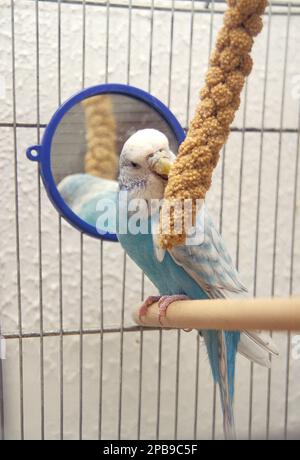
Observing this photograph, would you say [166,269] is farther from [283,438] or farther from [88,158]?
[283,438]

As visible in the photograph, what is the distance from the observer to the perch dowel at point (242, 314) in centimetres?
45

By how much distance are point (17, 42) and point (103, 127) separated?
24 centimetres

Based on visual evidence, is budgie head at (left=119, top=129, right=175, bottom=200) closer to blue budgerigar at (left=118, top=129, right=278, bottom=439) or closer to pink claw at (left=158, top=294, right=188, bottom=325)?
blue budgerigar at (left=118, top=129, right=278, bottom=439)

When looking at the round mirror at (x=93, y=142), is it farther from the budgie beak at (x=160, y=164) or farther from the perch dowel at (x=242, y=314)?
the perch dowel at (x=242, y=314)

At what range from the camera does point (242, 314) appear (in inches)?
19.2

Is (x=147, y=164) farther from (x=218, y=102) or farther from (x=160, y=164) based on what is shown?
(x=218, y=102)

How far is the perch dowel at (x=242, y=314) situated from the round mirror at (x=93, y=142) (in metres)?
0.33

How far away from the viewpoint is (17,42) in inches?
38.9

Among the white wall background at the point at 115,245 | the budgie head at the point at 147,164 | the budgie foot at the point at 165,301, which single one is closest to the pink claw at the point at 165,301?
the budgie foot at the point at 165,301

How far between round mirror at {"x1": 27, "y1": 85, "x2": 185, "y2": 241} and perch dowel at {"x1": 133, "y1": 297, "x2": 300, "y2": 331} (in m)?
0.33

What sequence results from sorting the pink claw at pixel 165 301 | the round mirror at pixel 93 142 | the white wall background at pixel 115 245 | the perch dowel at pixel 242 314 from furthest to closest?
the white wall background at pixel 115 245 < the round mirror at pixel 93 142 < the pink claw at pixel 165 301 < the perch dowel at pixel 242 314

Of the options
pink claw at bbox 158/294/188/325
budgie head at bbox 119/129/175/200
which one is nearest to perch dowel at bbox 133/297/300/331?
pink claw at bbox 158/294/188/325

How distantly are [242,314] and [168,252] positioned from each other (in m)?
0.28
